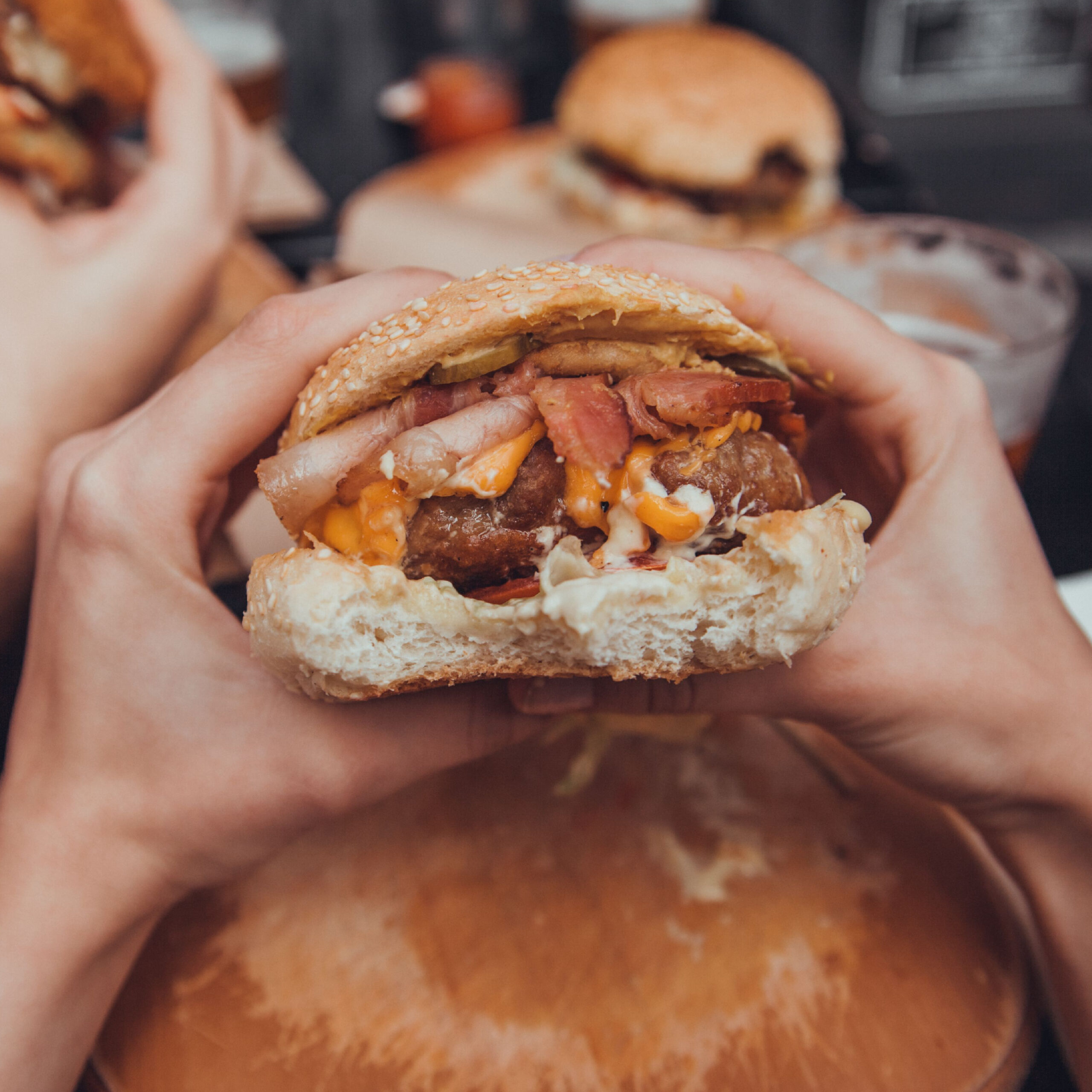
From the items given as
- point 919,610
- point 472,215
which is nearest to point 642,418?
point 919,610

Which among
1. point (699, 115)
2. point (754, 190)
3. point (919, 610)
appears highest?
point (699, 115)

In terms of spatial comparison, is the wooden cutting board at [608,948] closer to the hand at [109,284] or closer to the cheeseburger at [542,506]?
the cheeseburger at [542,506]

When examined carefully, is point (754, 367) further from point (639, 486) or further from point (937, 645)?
point (937, 645)

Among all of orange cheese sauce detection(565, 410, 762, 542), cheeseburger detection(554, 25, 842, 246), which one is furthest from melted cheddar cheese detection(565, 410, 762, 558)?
cheeseburger detection(554, 25, 842, 246)

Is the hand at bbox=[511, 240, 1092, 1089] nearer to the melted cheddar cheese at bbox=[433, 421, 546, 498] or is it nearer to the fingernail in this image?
the fingernail

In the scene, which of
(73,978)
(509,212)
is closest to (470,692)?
(73,978)
